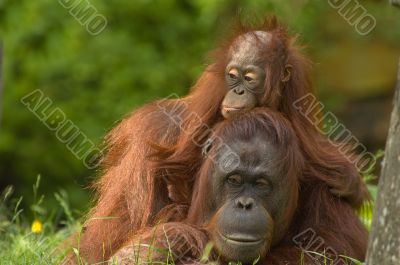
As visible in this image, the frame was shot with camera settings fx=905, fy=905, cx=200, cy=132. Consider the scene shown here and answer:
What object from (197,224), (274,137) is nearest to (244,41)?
(274,137)

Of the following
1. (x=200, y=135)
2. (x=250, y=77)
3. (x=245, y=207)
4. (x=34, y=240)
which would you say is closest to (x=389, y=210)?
(x=245, y=207)

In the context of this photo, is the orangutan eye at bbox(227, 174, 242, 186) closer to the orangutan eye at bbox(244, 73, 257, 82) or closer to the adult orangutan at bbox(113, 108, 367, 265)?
the adult orangutan at bbox(113, 108, 367, 265)

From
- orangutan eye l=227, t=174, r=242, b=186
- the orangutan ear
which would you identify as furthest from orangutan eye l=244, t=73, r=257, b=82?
orangutan eye l=227, t=174, r=242, b=186

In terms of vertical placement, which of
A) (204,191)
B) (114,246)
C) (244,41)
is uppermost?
(244,41)

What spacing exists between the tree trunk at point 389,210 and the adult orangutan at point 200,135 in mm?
1209

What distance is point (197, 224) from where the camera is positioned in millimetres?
4703

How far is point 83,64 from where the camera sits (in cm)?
1073

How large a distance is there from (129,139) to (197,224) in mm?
726

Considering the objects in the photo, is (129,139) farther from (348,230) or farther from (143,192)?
(348,230)

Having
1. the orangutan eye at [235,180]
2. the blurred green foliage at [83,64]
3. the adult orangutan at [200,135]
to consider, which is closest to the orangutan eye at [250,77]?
the adult orangutan at [200,135]

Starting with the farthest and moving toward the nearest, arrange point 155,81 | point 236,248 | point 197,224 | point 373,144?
point 373,144
point 155,81
point 197,224
point 236,248

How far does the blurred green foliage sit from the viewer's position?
10727 mm

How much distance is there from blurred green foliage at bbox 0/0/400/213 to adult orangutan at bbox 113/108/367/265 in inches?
231

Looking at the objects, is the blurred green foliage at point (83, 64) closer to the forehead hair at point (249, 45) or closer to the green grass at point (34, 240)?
the green grass at point (34, 240)
